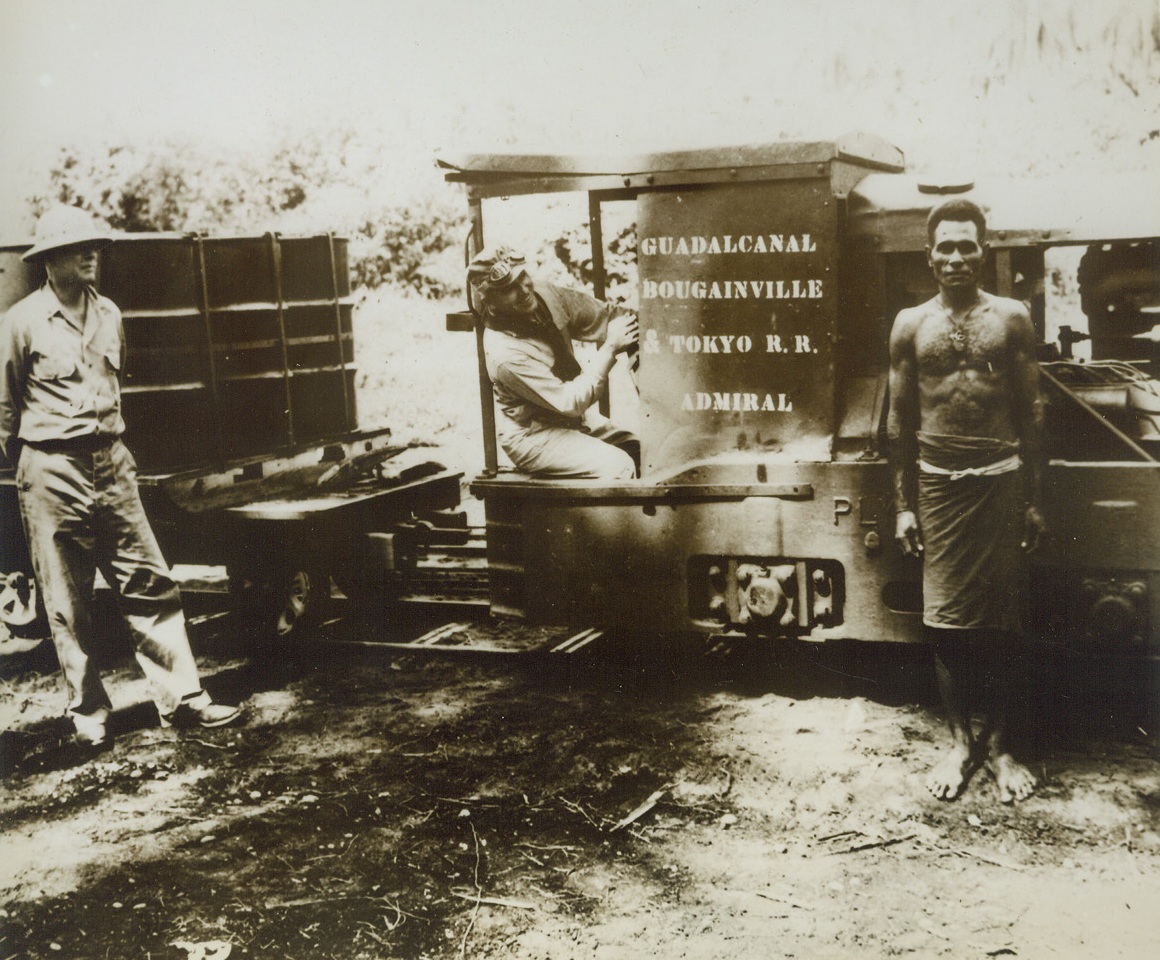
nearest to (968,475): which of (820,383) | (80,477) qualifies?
(820,383)

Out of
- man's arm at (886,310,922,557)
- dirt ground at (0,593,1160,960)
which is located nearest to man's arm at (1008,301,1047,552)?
man's arm at (886,310,922,557)

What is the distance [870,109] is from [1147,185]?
952 mm

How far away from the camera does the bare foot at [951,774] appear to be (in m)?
3.76

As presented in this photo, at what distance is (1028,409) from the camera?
3631 mm

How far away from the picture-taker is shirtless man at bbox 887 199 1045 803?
11.9 ft

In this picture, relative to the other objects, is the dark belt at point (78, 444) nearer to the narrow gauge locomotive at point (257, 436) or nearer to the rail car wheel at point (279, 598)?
the narrow gauge locomotive at point (257, 436)

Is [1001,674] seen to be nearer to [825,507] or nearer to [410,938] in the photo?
[825,507]

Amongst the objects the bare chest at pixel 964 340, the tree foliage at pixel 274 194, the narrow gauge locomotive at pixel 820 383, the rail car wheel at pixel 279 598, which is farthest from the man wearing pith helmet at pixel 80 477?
the bare chest at pixel 964 340

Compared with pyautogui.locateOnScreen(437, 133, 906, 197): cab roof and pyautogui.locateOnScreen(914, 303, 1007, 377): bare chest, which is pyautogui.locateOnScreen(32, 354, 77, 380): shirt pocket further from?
pyautogui.locateOnScreen(914, 303, 1007, 377): bare chest

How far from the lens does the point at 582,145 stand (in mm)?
4395

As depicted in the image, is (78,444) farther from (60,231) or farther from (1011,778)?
(1011,778)

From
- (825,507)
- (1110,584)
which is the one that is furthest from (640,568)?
(1110,584)

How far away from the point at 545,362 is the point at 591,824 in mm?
1912

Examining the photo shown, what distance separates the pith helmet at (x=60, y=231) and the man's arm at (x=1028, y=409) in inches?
132
